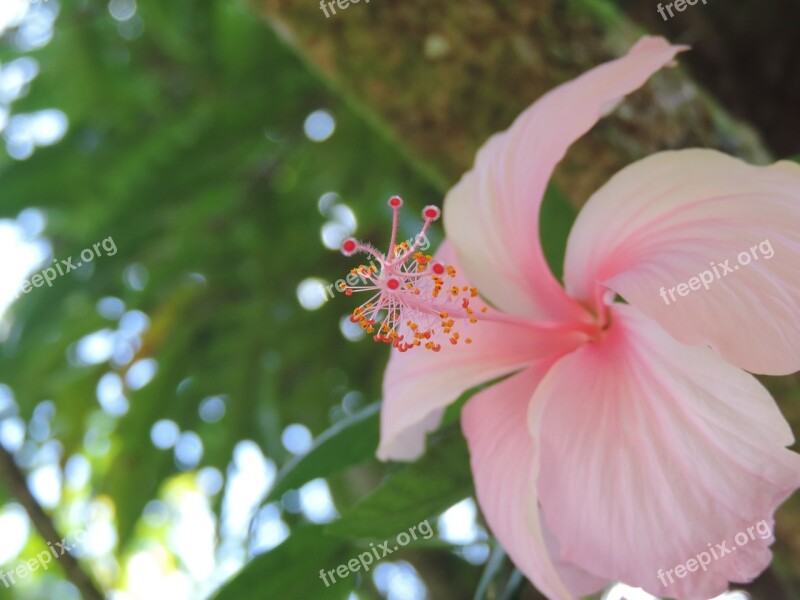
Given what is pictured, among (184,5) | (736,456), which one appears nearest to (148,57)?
(184,5)

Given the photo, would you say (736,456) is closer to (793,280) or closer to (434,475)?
(793,280)

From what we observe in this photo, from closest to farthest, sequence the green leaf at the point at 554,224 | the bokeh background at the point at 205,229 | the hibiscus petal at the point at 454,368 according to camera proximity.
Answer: the hibiscus petal at the point at 454,368 < the green leaf at the point at 554,224 < the bokeh background at the point at 205,229

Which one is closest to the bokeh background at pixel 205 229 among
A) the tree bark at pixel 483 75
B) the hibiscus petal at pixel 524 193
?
the tree bark at pixel 483 75

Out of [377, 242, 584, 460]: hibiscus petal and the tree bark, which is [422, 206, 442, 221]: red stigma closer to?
[377, 242, 584, 460]: hibiscus petal

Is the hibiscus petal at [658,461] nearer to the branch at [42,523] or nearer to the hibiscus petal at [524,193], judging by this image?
the hibiscus petal at [524,193]

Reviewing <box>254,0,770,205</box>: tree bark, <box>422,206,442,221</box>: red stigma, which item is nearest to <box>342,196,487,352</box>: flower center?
<box>422,206,442,221</box>: red stigma

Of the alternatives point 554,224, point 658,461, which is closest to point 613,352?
point 658,461
